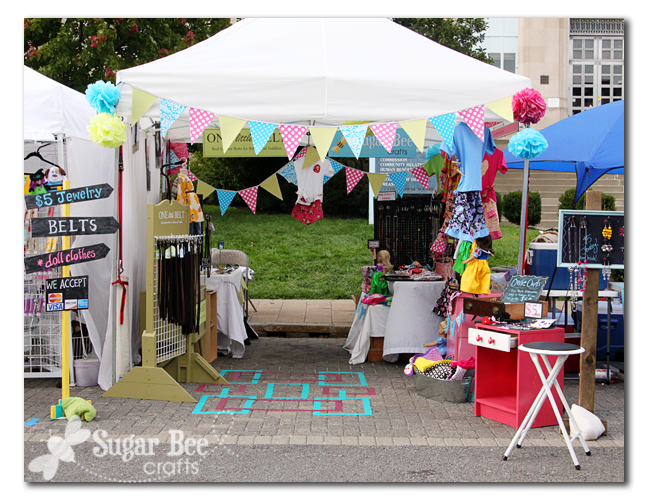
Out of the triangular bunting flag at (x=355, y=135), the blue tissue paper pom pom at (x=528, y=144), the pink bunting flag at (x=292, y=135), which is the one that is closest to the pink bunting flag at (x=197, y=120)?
the pink bunting flag at (x=292, y=135)

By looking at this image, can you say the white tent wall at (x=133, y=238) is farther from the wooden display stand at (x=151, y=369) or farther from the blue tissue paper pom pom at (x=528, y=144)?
the blue tissue paper pom pom at (x=528, y=144)

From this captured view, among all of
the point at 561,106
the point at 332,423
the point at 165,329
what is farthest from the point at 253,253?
the point at 561,106

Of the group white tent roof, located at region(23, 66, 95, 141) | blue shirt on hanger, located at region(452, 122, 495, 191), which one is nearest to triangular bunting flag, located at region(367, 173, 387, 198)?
blue shirt on hanger, located at region(452, 122, 495, 191)

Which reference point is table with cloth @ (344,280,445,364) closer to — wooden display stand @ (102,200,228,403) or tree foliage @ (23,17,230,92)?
wooden display stand @ (102,200,228,403)

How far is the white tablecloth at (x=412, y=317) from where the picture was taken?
654 cm

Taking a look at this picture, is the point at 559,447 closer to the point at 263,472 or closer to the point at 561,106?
the point at 263,472

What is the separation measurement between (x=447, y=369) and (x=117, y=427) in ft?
9.51

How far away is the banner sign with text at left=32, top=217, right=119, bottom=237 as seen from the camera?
4.61 metres

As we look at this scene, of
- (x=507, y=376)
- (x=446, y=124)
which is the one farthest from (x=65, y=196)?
(x=507, y=376)

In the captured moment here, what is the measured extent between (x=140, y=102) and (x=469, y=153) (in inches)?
118

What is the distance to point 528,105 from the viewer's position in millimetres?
5391

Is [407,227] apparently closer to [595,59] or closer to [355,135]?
[355,135]

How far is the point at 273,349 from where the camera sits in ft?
25.0

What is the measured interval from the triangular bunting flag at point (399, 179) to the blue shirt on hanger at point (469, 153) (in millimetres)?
2589
